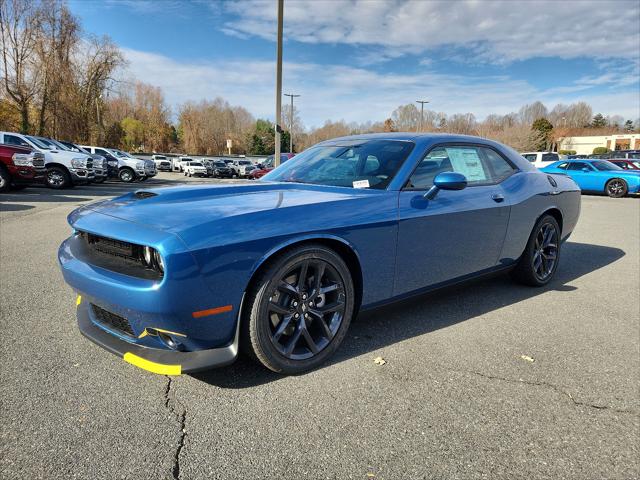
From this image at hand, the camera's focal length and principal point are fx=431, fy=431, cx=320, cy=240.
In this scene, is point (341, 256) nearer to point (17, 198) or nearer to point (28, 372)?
point (28, 372)

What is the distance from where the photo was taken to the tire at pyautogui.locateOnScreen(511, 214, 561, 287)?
13.7ft

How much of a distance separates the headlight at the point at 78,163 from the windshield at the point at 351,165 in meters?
13.5

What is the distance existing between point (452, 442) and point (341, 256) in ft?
3.91

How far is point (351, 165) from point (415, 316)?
1.32 metres

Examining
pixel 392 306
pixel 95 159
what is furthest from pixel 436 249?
pixel 95 159

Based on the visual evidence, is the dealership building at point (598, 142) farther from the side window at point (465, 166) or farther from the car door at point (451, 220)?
the car door at point (451, 220)

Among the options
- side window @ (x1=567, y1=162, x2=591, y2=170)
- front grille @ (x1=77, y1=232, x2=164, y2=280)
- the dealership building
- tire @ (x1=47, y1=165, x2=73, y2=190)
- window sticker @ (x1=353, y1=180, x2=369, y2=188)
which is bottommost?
tire @ (x1=47, y1=165, x2=73, y2=190)

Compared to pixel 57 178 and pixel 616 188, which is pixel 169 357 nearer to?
pixel 57 178

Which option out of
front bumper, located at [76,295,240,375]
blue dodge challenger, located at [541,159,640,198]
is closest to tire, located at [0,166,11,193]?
front bumper, located at [76,295,240,375]

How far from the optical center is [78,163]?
1471 centimetres

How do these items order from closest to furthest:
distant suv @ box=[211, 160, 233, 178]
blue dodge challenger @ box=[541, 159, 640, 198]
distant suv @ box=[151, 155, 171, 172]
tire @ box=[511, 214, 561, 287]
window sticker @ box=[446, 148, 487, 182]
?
window sticker @ box=[446, 148, 487, 182] → tire @ box=[511, 214, 561, 287] → blue dodge challenger @ box=[541, 159, 640, 198] → distant suv @ box=[211, 160, 233, 178] → distant suv @ box=[151, 155, 171, 172]

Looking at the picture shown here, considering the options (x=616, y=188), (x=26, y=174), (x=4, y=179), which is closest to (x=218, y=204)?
(x=26, y=174)

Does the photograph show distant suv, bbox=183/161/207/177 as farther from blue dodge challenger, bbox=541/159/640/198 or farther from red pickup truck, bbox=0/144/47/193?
blue dodge challenger, bbox=541/159/640/198

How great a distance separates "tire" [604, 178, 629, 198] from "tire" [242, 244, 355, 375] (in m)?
17.9
